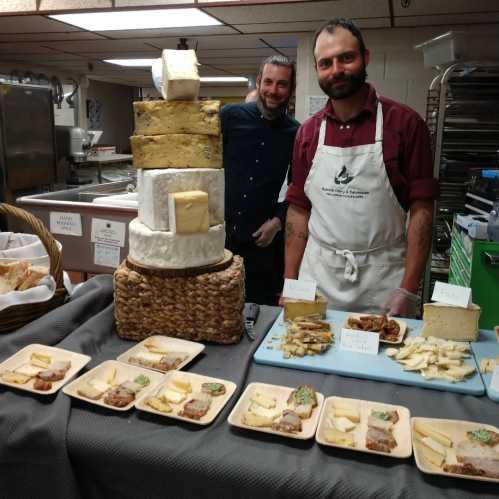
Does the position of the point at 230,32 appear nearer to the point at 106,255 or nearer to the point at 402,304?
the point at 106,255

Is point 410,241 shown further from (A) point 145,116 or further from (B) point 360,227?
(A) point 145,116

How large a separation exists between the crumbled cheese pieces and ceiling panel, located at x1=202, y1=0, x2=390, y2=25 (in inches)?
83.7

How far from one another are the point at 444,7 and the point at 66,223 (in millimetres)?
2488

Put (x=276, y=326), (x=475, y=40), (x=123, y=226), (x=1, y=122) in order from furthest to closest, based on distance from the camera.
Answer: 1. (x=1, y=122)
2. (x=475, y=40)
3. (x=123, y=226)
4. (x=276, y=326)

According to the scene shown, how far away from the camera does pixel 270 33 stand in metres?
3.70

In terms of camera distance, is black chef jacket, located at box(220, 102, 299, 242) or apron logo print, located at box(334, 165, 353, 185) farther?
black chef jacket, located at box(220, 102, 299, 242)

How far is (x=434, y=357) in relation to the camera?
1288 millimetres

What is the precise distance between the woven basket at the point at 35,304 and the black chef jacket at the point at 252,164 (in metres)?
1.17

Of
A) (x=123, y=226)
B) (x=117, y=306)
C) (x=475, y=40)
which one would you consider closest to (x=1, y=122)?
(x=123, y=226)

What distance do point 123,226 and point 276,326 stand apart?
4.51ft

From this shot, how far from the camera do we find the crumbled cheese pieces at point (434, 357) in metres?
1.23

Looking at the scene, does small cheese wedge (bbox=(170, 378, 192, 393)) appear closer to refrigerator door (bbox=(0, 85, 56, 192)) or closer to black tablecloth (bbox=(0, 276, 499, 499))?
black tablecloth (bbox=(0, 276, 499, 499))

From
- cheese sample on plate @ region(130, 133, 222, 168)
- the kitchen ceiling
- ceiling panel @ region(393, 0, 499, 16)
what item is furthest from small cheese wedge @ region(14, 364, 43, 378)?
ceiling panel @ region(393, 0, 499, 16)

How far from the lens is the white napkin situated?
4.77ft
